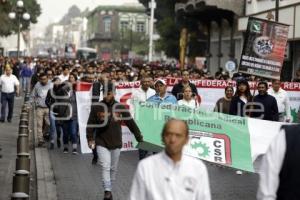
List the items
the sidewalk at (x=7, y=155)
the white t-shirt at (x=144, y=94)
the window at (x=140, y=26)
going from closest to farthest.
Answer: the sidewalk at (x=7, y=155)
the white t-shirt at (x=144, y=94)
the window at (x=140, y=26)

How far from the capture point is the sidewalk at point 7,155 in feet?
36.2

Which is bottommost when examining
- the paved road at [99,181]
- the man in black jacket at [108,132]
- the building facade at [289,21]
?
the paved road at [99,181]

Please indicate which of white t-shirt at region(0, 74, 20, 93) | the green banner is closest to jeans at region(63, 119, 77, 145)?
the green banner

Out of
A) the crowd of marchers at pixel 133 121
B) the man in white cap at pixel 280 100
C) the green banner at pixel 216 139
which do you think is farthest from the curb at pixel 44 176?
the man in white cap at pixel 280 100

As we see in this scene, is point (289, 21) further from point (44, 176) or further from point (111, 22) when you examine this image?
point (111, 22)

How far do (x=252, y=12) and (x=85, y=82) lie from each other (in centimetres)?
2528

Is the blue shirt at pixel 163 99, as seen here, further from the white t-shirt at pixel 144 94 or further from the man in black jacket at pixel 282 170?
the man in black jacket at pixel 282 170

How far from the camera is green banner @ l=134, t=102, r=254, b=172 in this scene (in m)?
11.7

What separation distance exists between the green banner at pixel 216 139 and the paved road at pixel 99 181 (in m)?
0.35

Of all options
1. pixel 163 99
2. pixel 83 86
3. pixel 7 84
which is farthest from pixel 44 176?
pixel 7 84

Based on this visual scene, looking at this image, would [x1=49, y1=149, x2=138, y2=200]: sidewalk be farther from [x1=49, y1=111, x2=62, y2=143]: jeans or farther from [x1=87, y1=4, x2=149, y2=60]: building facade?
[x1=87, y1=4, x2=149, y2=60]: building facade

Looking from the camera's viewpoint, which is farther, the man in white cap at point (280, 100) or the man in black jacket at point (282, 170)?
the man in white cap at point (280, 100)

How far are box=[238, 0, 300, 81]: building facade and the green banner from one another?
17.2 metres

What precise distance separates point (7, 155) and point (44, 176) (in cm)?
287
